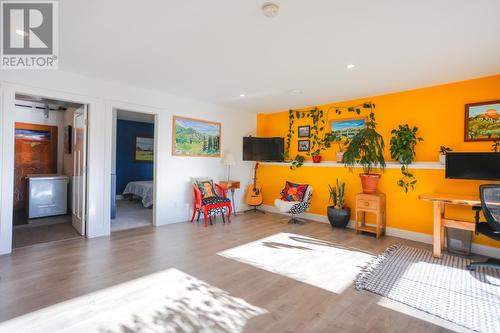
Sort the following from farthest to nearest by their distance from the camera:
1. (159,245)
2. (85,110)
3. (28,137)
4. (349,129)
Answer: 1. (28,137)
2. (349,129)
3. (85,110)
4. (159,245)

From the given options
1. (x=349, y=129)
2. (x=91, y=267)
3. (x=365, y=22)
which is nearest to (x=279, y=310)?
(x=91, y=267)

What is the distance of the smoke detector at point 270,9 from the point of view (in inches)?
77.4

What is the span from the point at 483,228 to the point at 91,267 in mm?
4472

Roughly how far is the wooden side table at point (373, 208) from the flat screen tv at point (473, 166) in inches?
39.7

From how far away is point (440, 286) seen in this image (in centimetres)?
254

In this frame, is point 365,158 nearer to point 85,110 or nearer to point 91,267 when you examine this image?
point 91,267

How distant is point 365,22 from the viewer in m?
2.23

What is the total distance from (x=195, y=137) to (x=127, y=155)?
3660 mm

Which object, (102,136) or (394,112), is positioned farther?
(394,112)

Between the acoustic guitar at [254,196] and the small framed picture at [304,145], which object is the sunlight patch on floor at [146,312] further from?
the small framed picture at [304,145]

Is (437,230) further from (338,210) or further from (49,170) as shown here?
(49,170)

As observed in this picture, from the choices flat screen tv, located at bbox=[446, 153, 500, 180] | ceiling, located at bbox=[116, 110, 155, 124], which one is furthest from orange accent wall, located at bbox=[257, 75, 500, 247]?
ceiling, located at bbox=[116, 110, 155, 124]

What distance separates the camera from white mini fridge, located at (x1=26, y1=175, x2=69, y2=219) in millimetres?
4957

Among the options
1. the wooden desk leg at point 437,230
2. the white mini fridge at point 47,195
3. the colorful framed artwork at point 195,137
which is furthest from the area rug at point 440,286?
the white mini fridge at point 47,195
